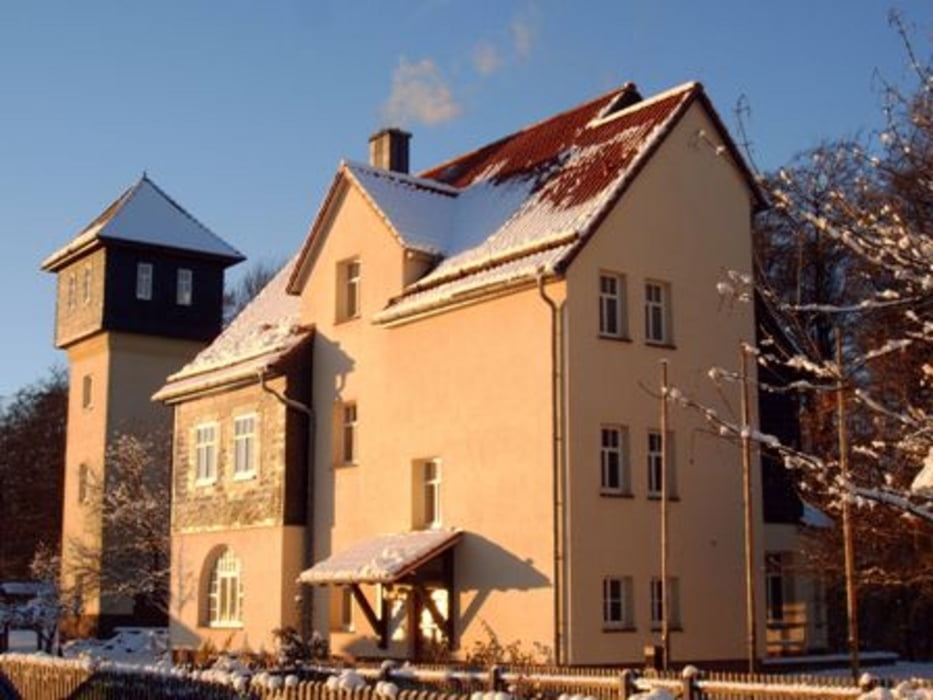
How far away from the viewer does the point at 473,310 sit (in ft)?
84.7

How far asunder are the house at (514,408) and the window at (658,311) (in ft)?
0.14

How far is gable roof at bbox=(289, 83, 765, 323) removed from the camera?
81.7ft

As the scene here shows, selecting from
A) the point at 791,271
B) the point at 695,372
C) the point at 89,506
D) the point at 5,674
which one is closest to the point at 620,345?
the point at 695,372

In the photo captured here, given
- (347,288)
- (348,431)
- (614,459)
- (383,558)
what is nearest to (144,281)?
(347,288)

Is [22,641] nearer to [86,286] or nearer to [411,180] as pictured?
[86,286]

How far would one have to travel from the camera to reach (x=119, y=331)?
147ft

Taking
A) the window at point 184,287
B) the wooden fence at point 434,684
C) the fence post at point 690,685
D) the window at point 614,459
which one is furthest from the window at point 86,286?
the fence post at point 690,685

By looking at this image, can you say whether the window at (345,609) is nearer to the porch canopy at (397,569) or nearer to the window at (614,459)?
the porch canopy at (397,569)

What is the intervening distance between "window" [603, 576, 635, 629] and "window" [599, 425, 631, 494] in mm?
1639

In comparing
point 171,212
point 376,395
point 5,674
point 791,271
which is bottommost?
point 5,674

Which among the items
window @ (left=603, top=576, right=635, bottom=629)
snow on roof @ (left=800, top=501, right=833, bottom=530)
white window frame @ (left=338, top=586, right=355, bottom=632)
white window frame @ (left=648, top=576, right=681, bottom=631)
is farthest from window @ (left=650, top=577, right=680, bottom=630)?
white window frame @ (left=338, top=586, right=355, bottom=632)

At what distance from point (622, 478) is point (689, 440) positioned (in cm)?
176

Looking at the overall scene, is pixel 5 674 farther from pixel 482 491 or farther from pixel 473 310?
pixel 473 310

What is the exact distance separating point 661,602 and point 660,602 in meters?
0.03
